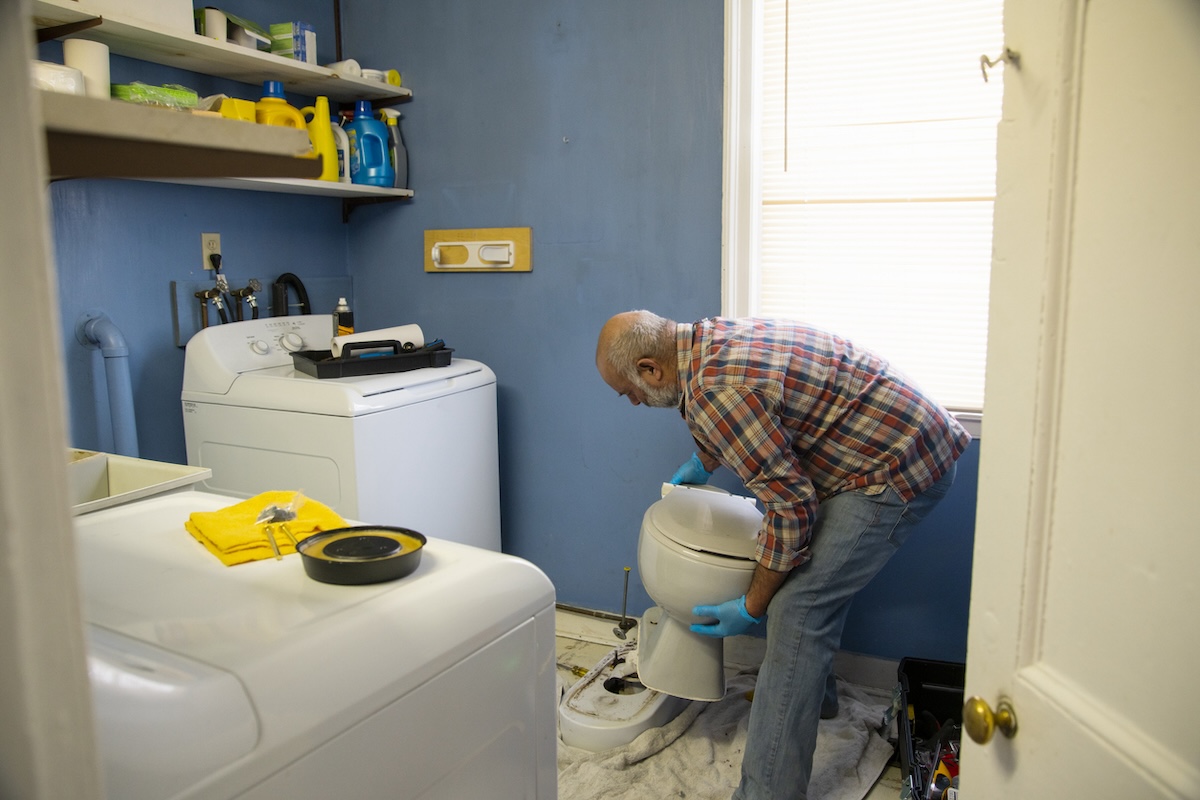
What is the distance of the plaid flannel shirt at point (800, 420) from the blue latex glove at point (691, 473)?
497mm

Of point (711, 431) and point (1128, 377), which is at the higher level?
point (1128, 377)

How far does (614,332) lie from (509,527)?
1281 millimetres

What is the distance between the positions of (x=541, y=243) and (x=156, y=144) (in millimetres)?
2379

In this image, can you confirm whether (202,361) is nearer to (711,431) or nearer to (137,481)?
(137,481)

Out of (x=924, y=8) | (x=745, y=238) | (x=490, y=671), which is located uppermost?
(x=924, y=8)

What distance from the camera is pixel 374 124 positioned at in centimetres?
293

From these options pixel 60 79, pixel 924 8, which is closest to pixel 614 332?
pixel 924 8

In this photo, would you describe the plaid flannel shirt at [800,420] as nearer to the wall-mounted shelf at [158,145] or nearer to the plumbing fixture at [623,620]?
the plumbing fixture at [623,620]

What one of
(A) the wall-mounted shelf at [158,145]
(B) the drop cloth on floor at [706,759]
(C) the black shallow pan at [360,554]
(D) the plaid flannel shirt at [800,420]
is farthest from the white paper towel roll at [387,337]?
(A) the wall-mounted shelf at [158,145]

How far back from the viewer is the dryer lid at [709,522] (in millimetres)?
2010

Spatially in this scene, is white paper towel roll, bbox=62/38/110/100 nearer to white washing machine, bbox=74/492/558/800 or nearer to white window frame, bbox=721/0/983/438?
white washing machine, bbox=74/492/558/800

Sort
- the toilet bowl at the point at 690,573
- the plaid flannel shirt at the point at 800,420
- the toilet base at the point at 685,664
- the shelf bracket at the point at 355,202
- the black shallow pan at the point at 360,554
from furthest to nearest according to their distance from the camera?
the shelf bracket at the point at 355,202 < the toilet base at the point at 685,664 < the toilet bowl at the point at 690,573 < the plaid flannel shirt at the point at 800,420 < the black shallow pan at the point at 360,554

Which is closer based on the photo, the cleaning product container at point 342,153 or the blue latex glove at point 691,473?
the blue latex glove at point 691,473

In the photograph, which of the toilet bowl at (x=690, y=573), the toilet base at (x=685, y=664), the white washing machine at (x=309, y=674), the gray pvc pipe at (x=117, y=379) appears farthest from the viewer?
the gray pvc pipe at (x=117, y=379)
